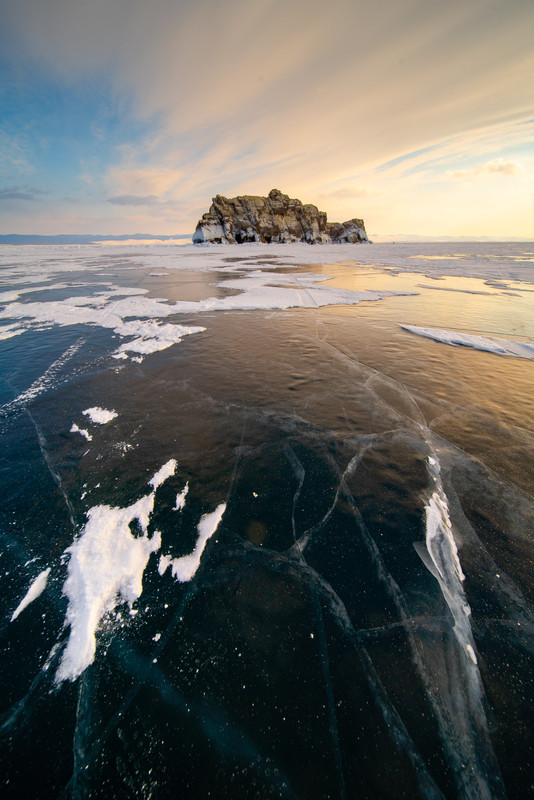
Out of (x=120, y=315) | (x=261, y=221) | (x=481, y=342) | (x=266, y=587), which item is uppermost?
(x=261, y=221)

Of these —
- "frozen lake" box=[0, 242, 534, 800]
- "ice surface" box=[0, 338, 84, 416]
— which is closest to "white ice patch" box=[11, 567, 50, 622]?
"frozen lake" box=[0, 242, 534, 800]

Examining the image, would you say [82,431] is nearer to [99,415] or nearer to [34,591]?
[99,415]

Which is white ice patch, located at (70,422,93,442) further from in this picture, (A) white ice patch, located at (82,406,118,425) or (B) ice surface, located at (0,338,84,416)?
(B) ice surface, located at (0,338,84,416)

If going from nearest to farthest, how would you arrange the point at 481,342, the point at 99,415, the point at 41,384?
the point at 99,415 < the point at 41,384 < the point at 481,342

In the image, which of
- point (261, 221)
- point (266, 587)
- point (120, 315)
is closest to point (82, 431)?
point (266, 587)

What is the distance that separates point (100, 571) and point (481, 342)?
9332 mm

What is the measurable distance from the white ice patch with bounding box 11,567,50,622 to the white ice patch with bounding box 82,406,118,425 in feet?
7.55

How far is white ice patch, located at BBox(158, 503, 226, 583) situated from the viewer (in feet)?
7.89

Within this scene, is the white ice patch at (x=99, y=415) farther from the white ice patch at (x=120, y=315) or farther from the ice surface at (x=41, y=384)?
the white ice patch at (x=120, y=315)

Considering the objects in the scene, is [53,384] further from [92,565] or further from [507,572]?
[507,572]

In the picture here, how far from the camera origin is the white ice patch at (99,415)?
4.30 meters

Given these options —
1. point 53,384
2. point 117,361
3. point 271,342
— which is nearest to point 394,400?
point 271,342

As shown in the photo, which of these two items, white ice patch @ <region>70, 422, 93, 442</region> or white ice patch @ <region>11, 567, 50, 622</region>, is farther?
white ice patch @ <region>70, 422, 93, 442</region>

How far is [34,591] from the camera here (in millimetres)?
2256
